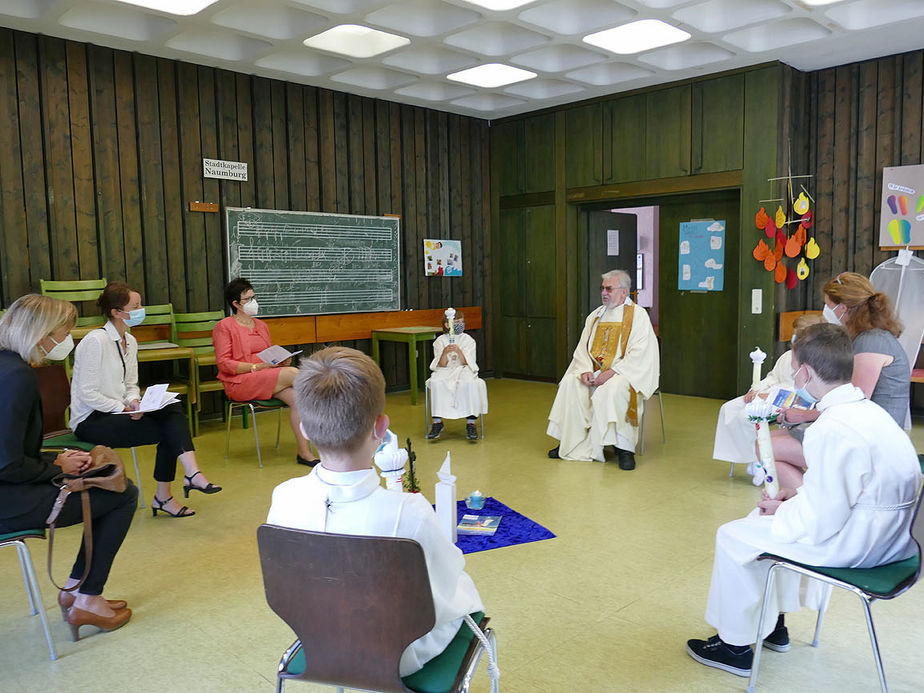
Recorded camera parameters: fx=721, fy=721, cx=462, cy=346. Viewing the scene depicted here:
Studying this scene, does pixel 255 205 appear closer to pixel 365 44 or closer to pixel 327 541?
pixel 365 44

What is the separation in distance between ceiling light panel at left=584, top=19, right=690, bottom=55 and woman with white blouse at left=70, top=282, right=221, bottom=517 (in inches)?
171

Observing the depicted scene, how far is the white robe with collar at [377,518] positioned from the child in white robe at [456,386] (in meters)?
4.04

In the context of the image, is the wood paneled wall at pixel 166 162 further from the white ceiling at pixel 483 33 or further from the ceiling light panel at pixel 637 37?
the ceiling light panel at pixel 637 37

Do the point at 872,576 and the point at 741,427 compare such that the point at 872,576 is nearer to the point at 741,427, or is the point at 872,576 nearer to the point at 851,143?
the point at 741,427

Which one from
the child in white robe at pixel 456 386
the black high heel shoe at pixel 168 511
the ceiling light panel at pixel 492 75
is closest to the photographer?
the black high heel shoe at pixel 168 511

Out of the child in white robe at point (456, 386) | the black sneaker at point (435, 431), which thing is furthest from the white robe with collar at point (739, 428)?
the black sneaker at point (435, 431)

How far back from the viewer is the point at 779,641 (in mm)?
2562

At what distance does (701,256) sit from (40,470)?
658cm

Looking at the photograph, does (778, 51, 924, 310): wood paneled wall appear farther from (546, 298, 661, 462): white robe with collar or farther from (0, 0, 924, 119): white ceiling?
(546, 298, 661, 462): white robe with collar

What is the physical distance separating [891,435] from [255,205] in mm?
6072

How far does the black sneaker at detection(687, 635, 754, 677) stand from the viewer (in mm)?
2420

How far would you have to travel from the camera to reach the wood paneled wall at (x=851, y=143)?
6.37 m

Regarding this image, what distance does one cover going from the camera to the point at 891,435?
6.86ft

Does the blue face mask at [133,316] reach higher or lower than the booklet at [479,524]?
higher
